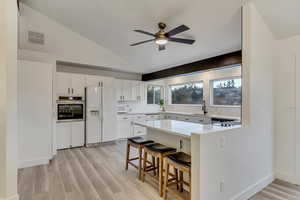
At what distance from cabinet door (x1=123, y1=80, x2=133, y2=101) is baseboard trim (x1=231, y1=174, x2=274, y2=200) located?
14.8ft

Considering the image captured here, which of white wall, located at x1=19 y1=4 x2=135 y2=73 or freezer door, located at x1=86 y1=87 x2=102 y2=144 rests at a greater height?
white wall, located at x1=19 y1=4 x2=135 y2=73

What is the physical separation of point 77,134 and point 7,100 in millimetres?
3195

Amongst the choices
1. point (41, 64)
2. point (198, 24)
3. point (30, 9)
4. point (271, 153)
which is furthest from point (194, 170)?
point (30, 9)

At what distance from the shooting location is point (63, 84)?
14.7ft

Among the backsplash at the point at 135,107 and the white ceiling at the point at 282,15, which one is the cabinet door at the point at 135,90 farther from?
the white ceiling at the point at 282,15

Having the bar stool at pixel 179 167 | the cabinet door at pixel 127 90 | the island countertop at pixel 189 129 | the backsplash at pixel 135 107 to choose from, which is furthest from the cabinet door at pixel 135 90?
the bar stool at pixel 179 167

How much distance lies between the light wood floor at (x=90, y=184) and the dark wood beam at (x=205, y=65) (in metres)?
2.43

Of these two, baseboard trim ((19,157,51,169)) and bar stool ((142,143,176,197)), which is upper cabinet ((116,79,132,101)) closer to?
baseboard trim ((19,157,51,169))

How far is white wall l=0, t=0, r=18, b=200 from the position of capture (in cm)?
160

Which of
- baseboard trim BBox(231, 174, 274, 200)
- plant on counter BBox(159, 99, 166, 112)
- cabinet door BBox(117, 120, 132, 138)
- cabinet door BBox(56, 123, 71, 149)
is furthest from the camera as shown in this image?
plant on counter BBox(159, 99, 166, 112)

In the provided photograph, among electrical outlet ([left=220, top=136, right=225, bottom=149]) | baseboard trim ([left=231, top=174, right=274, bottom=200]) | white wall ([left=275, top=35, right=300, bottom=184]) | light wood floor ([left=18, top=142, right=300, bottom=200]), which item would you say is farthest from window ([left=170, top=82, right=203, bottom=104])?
electrical outlet ([left=220, top=136, right=225, bottom=149])

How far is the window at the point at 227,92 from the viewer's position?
4.72 meters

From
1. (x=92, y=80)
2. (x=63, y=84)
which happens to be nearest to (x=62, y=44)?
(x=63, y=84)

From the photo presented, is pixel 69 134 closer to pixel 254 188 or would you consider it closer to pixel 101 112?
pixel 101 112
